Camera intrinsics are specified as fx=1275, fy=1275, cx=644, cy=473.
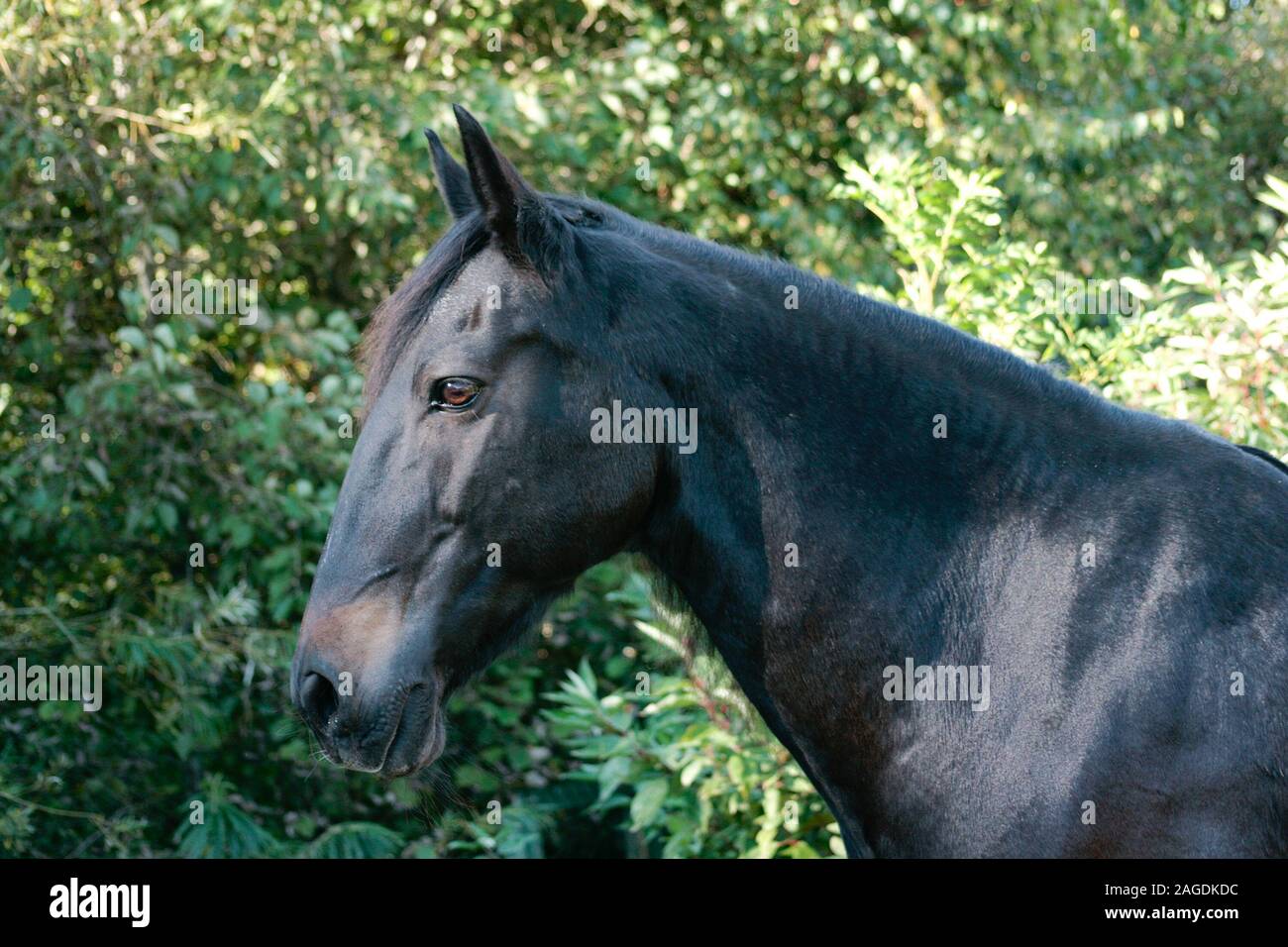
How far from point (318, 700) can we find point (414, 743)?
18 cm

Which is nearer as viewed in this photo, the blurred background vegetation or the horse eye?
the horse eye

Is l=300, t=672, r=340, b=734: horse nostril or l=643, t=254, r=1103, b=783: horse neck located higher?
l=643, t=254, r=1103, b=783: horse neck

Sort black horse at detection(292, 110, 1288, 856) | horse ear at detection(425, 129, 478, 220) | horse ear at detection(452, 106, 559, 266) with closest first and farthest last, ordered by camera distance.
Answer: black horse at detection(292, 110, 1288, 856) → horse ear at detection(452, 106, 559, 266) → horse ear at detection(425, 129, 478, 220)

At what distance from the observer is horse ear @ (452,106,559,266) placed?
227cm

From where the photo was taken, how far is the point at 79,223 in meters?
6.06

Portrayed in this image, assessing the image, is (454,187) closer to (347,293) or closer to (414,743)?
(414,743)

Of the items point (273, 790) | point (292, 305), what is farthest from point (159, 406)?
point (273, 790)

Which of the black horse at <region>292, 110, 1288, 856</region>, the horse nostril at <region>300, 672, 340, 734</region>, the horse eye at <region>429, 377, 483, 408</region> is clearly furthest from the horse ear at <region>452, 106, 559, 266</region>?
the horse nostril at <region>300, 672, 340, 734</region>

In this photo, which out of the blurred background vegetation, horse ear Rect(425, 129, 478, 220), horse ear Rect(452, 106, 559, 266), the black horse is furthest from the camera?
the blurred background vegetation

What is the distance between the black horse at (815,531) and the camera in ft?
7.08

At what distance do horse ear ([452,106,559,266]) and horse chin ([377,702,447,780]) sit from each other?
0.84 metres

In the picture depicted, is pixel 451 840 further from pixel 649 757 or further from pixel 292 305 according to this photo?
pixel 292 305

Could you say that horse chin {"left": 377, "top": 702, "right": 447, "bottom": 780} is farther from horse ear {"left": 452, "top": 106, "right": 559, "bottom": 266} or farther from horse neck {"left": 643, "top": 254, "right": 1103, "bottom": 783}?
horse ear {"left": 452, "top": 106, "right": 559, "bottom": 266}

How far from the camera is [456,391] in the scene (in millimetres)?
2258
